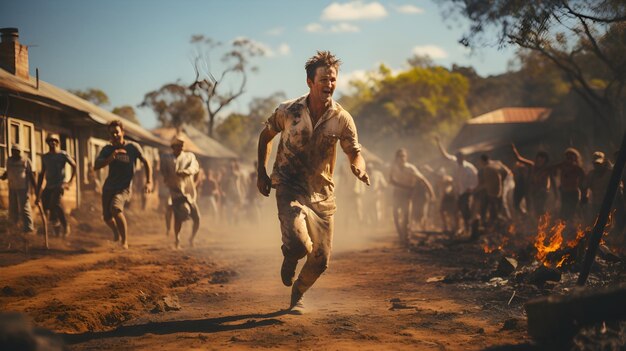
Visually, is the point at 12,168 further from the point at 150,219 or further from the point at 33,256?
the point at 150,219

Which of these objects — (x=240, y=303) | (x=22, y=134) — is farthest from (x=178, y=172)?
(x=22, y=134)

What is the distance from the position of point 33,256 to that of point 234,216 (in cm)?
1285

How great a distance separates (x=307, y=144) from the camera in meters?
5.92

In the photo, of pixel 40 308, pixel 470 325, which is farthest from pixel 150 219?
pixel 470 325

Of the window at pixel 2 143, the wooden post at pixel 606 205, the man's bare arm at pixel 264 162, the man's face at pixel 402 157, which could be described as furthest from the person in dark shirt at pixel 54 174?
the wooden post at pixel 606 205

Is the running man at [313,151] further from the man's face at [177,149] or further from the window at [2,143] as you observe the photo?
the window at [2,143]

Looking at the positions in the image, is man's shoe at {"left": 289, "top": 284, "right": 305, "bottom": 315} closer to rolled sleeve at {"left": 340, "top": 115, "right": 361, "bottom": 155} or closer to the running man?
the running man

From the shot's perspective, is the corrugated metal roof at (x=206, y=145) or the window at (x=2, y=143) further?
the corrugated metal roof at (x=206, y=145)

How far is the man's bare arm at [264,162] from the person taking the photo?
6078 mm

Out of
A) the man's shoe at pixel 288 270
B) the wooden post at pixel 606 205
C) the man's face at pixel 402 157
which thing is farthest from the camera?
the man's face at pixel 402 157

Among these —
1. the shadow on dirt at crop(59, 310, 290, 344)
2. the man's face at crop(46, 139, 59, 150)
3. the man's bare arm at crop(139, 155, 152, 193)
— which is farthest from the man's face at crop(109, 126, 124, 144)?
the shadow on dirt at crop(59, 310, 290, 344)

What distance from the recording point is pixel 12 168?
41.8 feet

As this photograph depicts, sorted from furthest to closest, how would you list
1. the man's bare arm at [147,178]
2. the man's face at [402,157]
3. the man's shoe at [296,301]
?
the man's face at [402,157] < the man's bare arm at [147,178] < the man's shoe at [296,301]

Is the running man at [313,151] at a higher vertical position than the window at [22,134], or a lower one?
lower
